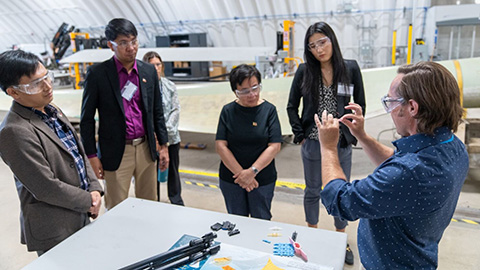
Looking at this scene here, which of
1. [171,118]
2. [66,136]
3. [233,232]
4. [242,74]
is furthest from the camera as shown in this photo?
[171,118]

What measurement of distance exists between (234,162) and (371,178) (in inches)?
44.8

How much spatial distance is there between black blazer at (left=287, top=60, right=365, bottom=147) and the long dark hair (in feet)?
0.17

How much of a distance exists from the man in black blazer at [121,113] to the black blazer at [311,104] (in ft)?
3.13

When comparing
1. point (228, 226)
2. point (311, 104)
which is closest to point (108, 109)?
point (228, 226)

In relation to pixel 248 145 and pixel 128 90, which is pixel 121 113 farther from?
pixel 248 145

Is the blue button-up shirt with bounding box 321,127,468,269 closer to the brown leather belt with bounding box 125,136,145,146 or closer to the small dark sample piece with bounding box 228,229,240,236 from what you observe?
the small dark sample piece with bounding box 228,229,240,236

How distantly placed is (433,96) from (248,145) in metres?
1.23

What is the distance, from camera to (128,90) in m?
2.12

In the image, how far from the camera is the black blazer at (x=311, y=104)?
6.98 feet

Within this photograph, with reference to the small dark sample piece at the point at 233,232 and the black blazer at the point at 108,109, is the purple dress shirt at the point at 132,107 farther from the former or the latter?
the small dark sample piece at the point at 233,232

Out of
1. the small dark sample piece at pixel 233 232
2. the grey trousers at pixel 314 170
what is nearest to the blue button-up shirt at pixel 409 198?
the small dark sample piece at pixel 233 232

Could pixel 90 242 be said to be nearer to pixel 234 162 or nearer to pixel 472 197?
pixel 234 162

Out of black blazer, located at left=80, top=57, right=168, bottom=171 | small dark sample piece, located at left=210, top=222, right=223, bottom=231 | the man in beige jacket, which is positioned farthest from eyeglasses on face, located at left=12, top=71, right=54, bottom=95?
small dark sample piece, located at left=210, top=222, right=223, bottom=231

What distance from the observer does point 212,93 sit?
3.98 meters
